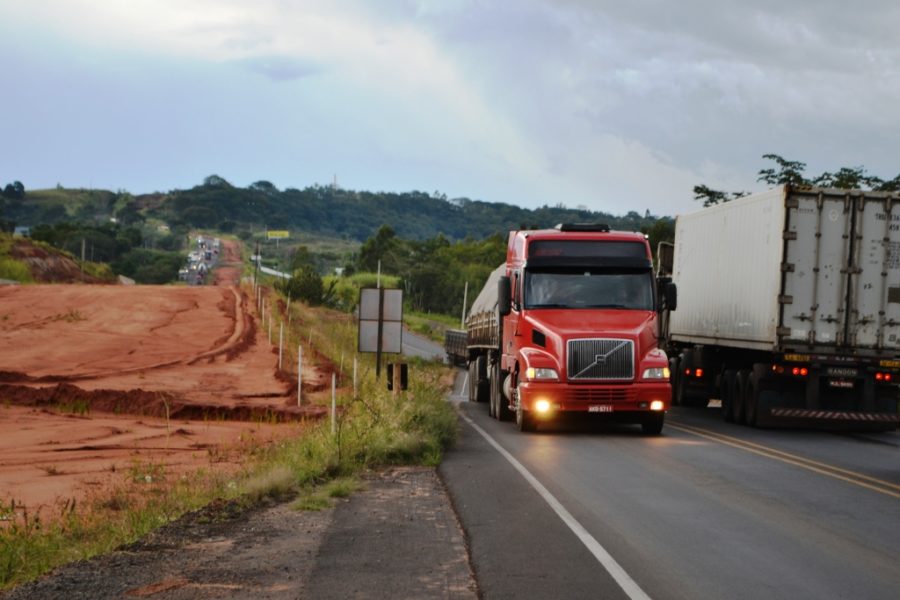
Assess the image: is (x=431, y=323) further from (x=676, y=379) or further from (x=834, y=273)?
(x=834, y=273)

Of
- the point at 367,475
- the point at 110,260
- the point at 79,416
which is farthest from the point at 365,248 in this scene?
the point at 367,475

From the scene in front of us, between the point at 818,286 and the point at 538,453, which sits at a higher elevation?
the point at 818,286

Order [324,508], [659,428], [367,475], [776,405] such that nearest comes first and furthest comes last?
[324,508]
[367,475]
[659,428]
[776,405]

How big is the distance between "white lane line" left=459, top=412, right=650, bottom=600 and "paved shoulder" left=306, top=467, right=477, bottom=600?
1.05 meters

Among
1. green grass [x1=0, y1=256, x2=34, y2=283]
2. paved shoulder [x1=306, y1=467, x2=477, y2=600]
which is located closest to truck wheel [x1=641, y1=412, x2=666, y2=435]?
paved shoulder [x1=306, y1=467, x2=477, y2=600]

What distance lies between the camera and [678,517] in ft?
39.9

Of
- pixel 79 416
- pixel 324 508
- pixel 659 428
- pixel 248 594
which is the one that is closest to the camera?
pixel 248 594

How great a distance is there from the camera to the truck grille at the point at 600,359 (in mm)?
21484

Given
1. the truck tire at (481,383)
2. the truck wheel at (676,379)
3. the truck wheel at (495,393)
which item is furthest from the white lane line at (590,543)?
the truck tire at (481,383)

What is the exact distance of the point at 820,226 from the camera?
75.3ft

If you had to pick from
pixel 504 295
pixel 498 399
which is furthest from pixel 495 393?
pixel 504 295

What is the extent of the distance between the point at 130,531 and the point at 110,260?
126 m

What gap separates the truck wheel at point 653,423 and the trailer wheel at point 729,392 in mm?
4161

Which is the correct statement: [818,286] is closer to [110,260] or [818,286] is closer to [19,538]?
[19,538]
